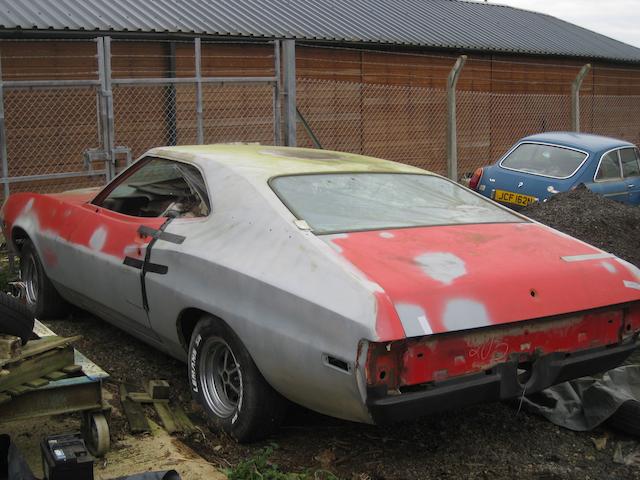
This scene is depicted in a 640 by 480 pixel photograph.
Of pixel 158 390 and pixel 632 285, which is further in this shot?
pixel 158 390

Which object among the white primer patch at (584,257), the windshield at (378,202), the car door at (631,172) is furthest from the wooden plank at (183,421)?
the car door at (631,172)

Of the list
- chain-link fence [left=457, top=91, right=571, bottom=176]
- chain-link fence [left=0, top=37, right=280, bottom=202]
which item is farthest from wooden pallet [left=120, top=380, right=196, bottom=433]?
chain-link fence [left=457, top=91, right=571, bottom=176]

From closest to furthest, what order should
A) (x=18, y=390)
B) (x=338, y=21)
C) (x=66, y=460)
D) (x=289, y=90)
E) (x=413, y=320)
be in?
(x=66, y=460)
(x=413, y=320)
(x=18, y=390)
(x=289, y=90)
(x=338, y=21)

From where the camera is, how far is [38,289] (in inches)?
241

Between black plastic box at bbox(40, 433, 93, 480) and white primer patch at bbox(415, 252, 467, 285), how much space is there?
5.45 ft

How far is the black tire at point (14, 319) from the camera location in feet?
11.9

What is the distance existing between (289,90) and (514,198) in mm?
3181

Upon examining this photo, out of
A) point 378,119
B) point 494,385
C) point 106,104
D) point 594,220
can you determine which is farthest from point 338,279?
point 378,119

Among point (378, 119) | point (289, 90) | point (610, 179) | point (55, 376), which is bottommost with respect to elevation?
point (55, 376)

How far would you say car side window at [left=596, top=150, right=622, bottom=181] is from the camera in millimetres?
10570

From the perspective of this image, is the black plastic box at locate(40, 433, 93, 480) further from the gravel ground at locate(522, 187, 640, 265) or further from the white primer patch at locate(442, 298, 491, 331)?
the gravel ground at locate(522, 187, 640, 265)

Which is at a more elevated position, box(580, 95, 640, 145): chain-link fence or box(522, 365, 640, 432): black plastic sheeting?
box(580, 95, 640, 145): chain-link fence

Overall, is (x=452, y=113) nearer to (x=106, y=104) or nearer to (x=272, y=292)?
(x=106, y=104)

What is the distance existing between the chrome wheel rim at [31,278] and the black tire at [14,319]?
2.50m
